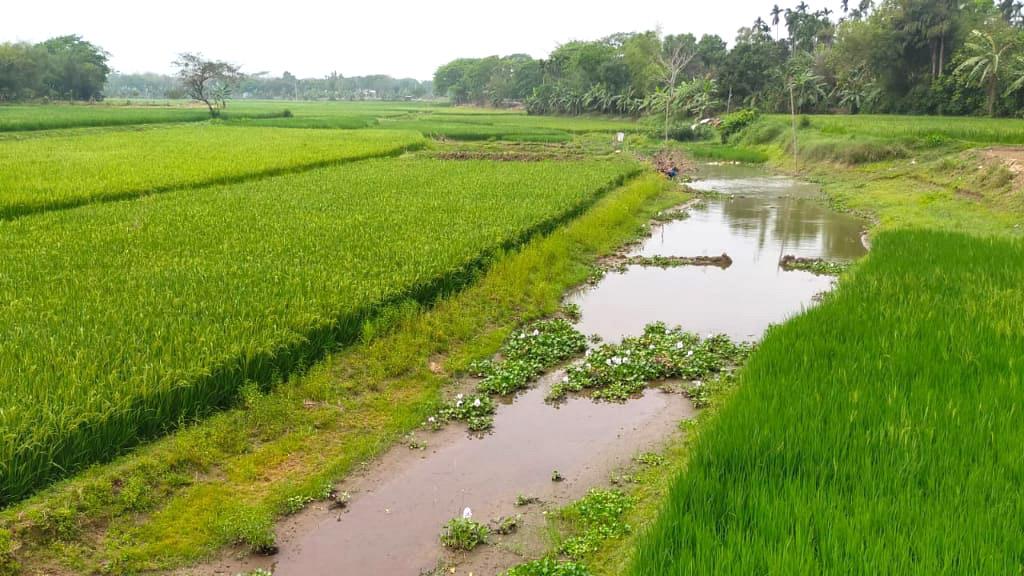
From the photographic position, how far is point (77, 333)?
605 cm

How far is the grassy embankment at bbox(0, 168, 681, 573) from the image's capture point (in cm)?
425

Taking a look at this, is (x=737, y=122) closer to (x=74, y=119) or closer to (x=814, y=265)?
(x=814, y=265)

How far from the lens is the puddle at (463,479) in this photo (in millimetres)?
4441

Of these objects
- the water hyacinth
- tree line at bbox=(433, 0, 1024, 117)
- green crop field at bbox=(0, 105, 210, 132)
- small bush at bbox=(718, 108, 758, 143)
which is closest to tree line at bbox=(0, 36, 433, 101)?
green crop field at bbox=(0, 105, 210, 132)

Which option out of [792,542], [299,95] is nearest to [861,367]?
[792,542]

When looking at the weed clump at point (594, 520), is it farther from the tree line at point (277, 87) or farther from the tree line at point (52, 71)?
the tree line at point (277, 87)

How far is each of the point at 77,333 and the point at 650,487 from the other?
5.07 meters

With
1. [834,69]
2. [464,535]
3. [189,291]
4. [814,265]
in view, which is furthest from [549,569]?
[834,69]

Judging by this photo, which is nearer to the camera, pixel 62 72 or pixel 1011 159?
pixel 1011 159

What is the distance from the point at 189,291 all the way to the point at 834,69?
183ft

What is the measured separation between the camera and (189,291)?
7.49m

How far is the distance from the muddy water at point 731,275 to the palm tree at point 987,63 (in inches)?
833

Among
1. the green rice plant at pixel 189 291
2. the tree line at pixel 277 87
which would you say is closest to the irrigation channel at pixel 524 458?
the green rice plant at pixel 189 291

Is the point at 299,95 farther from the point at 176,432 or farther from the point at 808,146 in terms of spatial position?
the point at 176,432
